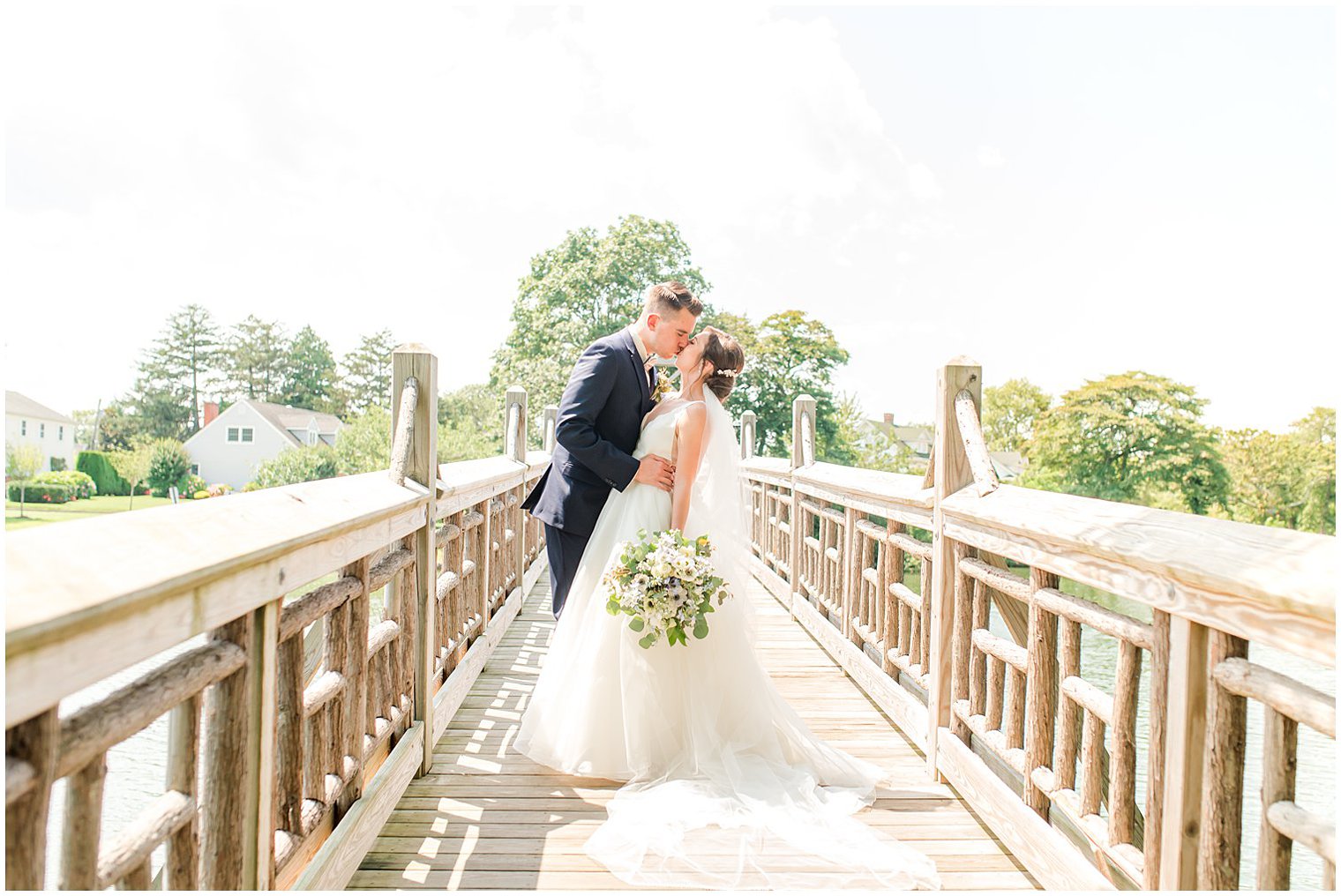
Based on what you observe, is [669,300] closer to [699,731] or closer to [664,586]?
[664,586]

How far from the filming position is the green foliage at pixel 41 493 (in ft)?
160

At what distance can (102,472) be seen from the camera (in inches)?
2133

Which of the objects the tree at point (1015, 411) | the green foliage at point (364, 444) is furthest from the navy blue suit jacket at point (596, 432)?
the tree at point (1015, 411)

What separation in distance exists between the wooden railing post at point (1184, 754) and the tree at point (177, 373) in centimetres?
6994

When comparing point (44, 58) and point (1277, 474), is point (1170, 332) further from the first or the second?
point (44, 58)

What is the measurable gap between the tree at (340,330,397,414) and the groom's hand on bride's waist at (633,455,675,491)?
65032 mm

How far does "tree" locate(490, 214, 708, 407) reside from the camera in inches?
1175

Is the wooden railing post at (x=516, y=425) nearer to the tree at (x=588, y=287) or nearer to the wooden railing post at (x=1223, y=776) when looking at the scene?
the wooden railing post at (x=1223, y=776)

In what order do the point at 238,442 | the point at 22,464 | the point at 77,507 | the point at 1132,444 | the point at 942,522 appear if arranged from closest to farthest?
the point at 942,522, the point at 1132,444, the point at 22,464, the point at 238,442, the point at 77,507

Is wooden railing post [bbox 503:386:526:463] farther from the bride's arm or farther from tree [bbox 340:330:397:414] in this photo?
tree [bbox 340:330:397:414]

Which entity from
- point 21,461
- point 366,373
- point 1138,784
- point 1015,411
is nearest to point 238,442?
point 21,461

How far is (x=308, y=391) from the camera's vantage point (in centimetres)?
6319

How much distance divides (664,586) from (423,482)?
1.07 metres

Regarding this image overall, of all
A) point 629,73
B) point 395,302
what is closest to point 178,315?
point 395,302
